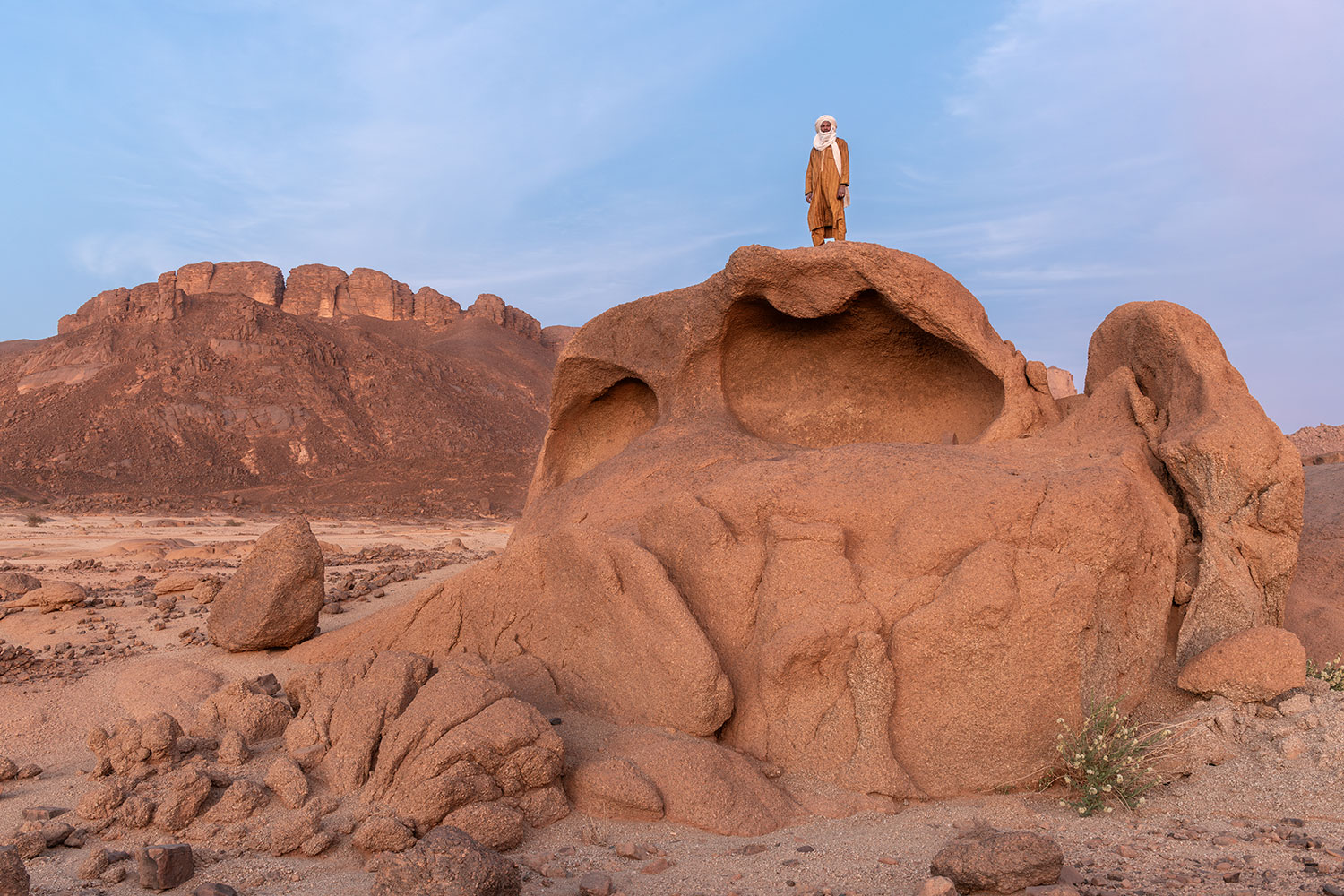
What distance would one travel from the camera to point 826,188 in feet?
23.0

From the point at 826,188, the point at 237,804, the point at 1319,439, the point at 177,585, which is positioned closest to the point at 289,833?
the point at 237,804

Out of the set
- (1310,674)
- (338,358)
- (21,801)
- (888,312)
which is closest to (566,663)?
(21,801)

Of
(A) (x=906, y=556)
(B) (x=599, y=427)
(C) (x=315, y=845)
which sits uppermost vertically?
(B) (x=599, y=427)

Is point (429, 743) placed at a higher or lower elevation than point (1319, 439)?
lower

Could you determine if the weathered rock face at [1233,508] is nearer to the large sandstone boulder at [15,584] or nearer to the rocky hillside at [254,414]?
the large sandstone boulder at [15,584]

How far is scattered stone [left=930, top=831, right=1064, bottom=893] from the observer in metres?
3.02

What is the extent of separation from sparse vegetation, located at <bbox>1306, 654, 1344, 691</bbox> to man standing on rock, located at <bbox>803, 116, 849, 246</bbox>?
4.05 meters

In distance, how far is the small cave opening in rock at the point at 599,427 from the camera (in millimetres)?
7867

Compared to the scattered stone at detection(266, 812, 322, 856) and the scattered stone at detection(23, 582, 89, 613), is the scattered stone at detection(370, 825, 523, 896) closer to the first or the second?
the scattered stone at detection(266, 812, 322, 856)

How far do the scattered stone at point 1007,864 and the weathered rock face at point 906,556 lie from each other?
106 centimetres

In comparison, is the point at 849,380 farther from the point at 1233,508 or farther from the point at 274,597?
the point at 274,597

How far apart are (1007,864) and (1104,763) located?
126 cm

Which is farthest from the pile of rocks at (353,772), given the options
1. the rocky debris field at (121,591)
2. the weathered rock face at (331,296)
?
the weathered rock face at (331,296)

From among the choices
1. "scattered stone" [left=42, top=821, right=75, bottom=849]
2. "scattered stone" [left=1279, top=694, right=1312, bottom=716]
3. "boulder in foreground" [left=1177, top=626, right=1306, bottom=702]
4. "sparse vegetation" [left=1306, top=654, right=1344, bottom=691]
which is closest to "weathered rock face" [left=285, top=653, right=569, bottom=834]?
"scattered stone" [left=42, top=821, right=75, bottom=849]
